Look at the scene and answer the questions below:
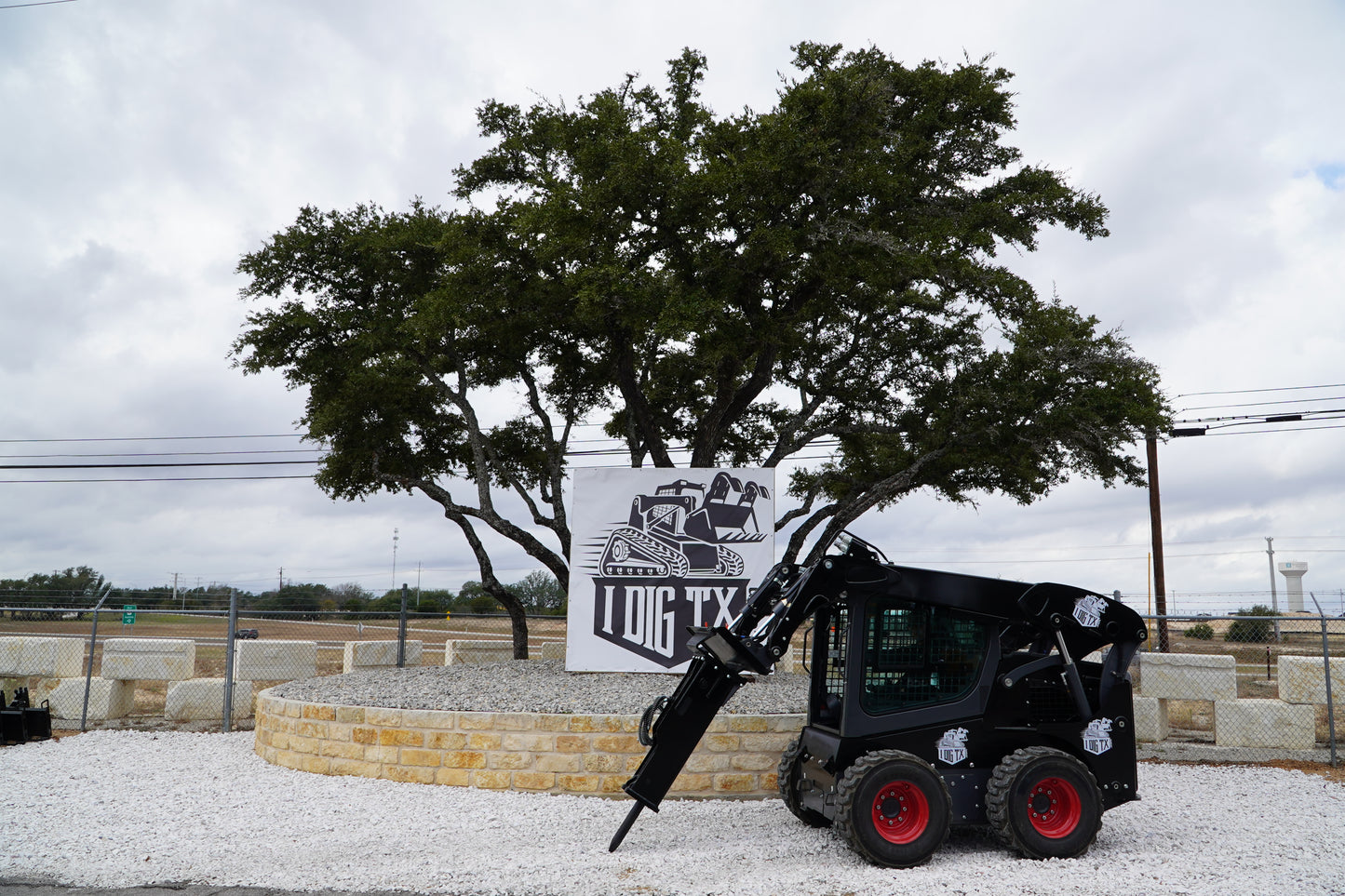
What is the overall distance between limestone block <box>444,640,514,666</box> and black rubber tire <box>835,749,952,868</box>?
1069cm

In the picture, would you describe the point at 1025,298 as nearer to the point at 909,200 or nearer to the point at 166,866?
the point at 909,200

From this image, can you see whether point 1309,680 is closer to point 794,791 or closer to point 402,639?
point 794,791

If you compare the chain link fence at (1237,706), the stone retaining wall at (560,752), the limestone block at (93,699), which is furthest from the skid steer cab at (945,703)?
the limestone block at (93,699)

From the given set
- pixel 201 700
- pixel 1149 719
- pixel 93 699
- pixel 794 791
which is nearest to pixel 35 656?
pixel 93 699

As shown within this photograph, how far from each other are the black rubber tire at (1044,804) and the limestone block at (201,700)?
36.3 ft

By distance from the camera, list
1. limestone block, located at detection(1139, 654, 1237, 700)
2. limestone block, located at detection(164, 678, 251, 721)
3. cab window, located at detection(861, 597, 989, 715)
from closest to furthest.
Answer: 1. cab window, located at detection(861, 597, 989, 715)
2. limestone block, located at detection(1139, 654, 1237, 700)
3. limestone block, located at detection(164, 678, 251, 721)

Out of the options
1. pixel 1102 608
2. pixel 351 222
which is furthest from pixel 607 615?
pixel 351 222

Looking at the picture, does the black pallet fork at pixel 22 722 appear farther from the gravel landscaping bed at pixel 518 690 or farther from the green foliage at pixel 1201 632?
the green foliage at pixel 1201 632

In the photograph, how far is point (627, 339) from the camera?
13.9 m

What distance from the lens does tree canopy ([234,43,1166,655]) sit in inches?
489

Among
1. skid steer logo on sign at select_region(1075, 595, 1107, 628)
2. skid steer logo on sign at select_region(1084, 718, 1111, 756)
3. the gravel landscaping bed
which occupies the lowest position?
the gravel landscaping bed

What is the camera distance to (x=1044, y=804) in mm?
6477

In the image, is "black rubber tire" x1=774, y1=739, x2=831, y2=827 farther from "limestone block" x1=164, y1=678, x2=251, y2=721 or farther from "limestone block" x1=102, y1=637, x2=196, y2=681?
"limestone block" x1=102, y1=637, x2=196, y2=681

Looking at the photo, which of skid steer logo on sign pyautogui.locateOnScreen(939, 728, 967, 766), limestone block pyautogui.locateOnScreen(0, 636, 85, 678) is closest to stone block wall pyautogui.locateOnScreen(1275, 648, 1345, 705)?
skid steer logo on sign pyautogui.locateOnScreen(939, 728, 967, 766)
